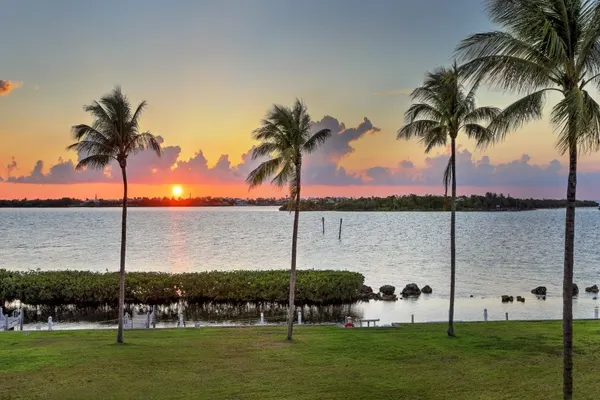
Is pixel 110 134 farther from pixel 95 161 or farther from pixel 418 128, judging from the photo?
pixel 418 128

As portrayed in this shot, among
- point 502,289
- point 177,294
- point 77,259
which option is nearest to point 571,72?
point 177,294

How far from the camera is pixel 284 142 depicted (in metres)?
25.5

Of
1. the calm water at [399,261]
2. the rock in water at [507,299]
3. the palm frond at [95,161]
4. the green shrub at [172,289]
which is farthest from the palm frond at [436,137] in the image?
the rock in water at [507,299]

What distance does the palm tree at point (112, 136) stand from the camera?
24562 mm

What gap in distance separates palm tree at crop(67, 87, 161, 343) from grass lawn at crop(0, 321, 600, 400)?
3.78 meters

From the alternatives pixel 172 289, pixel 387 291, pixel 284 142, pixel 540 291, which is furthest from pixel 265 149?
pixel 540 291

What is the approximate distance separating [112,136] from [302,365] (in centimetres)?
1344

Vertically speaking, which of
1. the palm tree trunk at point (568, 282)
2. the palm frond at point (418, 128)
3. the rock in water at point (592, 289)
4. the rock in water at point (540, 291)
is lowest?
the rock in water at point (540, 291)

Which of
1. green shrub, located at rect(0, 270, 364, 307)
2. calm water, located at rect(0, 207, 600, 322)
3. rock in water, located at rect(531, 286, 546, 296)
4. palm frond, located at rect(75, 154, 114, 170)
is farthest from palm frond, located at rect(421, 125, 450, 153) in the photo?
rock in water, located at rect(531, 286, 546, 296)

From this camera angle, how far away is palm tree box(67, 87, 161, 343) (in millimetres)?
24562

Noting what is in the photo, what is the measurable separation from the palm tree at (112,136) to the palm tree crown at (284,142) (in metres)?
5.62

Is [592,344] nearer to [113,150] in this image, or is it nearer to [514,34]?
[514,34]

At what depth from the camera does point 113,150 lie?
25078mm

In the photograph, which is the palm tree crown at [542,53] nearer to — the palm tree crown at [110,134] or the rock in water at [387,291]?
the palm tree crown at [110,134]
